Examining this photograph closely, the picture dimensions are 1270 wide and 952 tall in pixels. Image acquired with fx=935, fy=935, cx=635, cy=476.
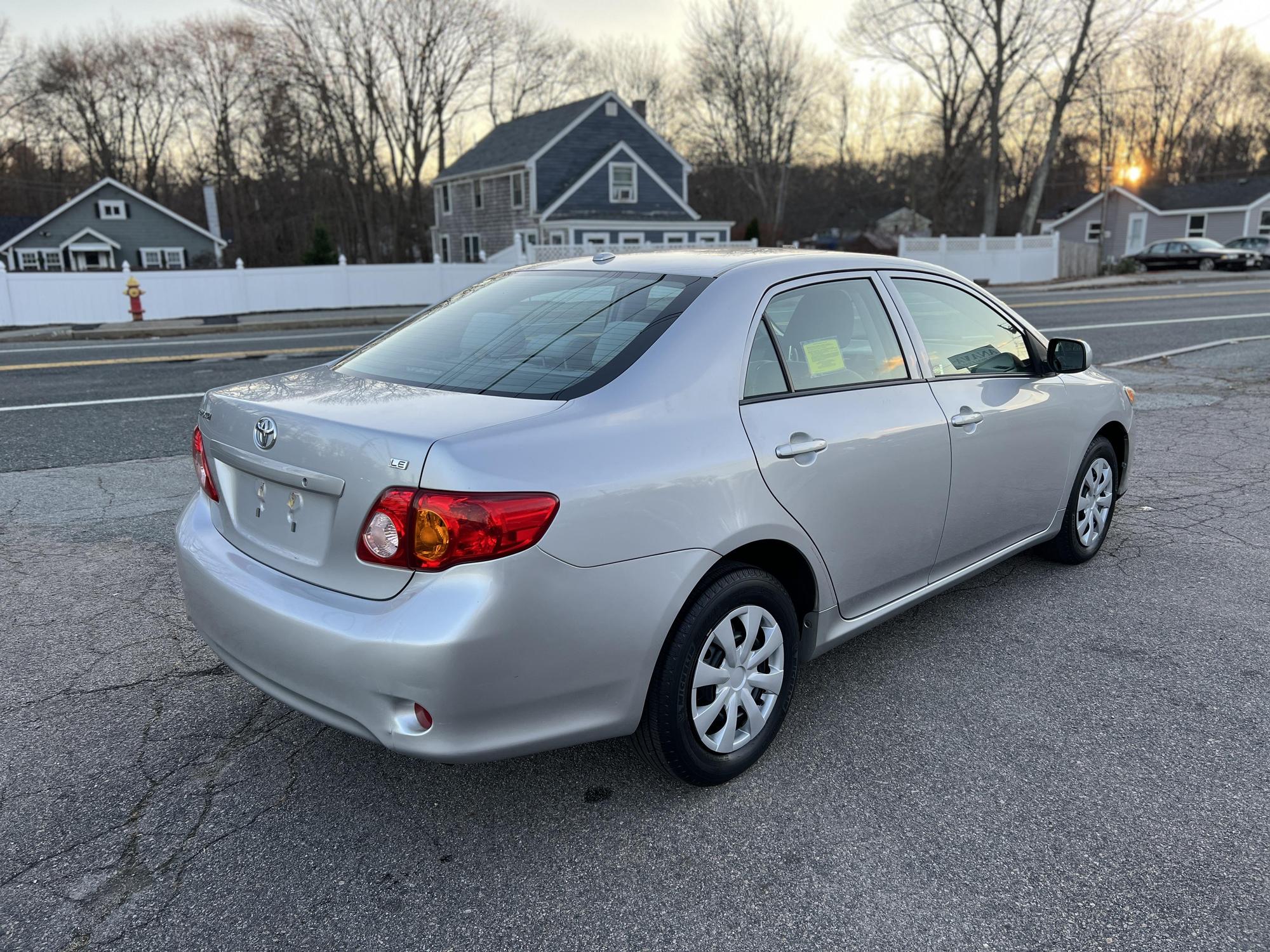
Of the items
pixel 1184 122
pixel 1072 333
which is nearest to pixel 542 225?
pixel 1072 333

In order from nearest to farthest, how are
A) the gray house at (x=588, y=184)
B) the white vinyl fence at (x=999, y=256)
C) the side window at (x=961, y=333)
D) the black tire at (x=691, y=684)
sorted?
the black tire at (x=691, y=684) → the side window at (x=961, y=333) → the white vinyl fence at (x=999, y=256) → the gray house at (x=588, y=184)

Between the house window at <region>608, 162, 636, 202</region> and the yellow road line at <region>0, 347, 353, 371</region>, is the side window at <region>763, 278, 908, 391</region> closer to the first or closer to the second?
the yellow road line at <region>0, 347, 353, 371</region>

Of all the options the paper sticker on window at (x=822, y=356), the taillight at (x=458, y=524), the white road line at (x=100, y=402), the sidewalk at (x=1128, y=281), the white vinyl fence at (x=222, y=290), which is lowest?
the white road line at (x=100, y=402)

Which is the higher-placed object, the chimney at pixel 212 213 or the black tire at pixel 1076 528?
the chimney at pixel 212 213

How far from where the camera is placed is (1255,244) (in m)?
43.8

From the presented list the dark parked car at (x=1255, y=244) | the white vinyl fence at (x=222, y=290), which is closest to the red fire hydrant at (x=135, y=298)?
the white vinyl fence at (x=222, y=290)

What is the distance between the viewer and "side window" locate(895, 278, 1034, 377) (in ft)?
12.3

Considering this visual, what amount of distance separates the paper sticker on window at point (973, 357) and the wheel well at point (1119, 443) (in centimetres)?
115

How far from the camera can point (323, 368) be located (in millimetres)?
3406

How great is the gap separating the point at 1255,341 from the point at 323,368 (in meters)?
14.4

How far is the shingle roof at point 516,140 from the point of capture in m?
37.8

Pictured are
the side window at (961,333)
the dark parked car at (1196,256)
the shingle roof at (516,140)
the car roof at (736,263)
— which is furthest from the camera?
the dark parked car at (1196,256)

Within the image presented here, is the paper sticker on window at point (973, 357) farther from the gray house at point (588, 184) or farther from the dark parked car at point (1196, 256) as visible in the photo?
the dark parked car at point (1196, 256)

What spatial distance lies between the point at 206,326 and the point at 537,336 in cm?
1947
